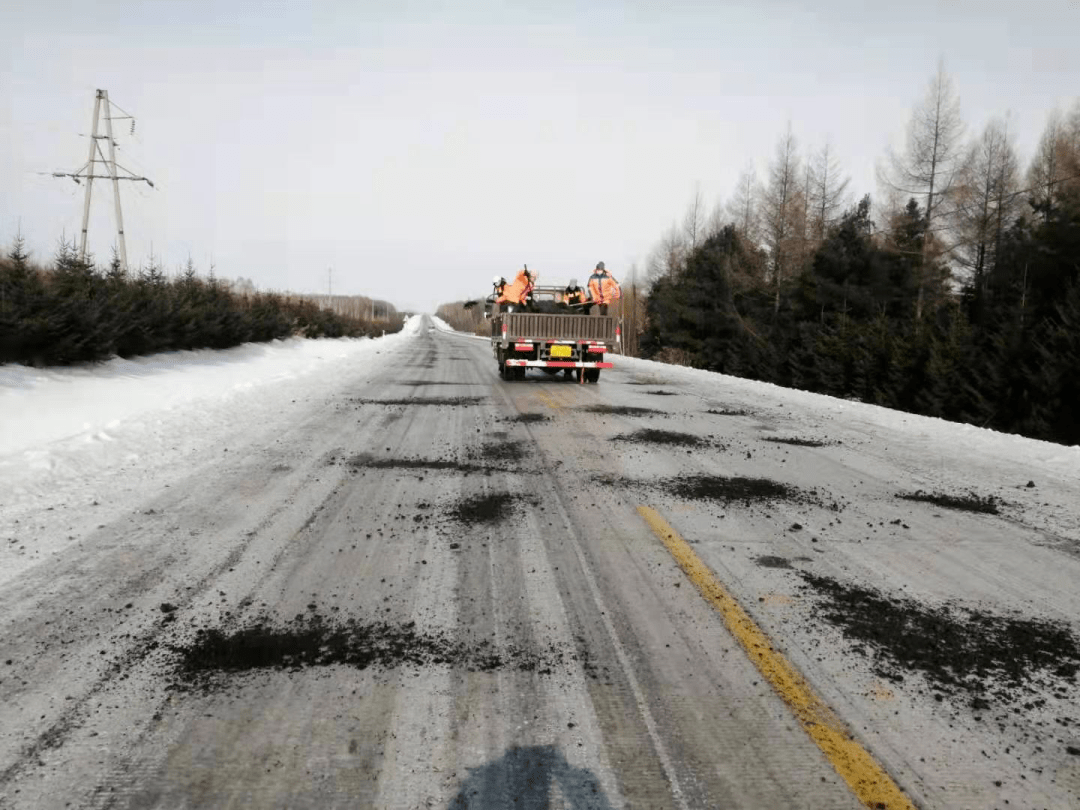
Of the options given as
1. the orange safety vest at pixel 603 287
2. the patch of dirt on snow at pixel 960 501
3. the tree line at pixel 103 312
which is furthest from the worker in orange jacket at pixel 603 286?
the tree line at pixel 103 312

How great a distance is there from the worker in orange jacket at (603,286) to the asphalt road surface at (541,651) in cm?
1005

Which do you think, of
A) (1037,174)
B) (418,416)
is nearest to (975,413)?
(418,416)

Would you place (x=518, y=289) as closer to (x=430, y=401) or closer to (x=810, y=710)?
(x=430, y=401)

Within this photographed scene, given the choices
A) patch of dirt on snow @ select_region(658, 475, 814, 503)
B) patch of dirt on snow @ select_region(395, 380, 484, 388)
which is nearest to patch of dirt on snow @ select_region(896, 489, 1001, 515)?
patch of dirt on snow @ select_region(658, 475, 814, 503)

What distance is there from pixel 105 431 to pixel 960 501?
30.5ft

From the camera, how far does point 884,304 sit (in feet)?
89.4

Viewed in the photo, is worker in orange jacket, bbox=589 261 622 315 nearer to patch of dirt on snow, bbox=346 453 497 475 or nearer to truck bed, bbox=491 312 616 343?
truck bed, bbox=491 312 616 343

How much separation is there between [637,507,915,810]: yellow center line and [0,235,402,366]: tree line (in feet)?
41.5

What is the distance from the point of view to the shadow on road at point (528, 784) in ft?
6.48

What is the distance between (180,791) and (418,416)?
27.3 feet

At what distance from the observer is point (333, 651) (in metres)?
2.92

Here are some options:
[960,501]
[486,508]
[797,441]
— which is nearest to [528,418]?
[797,441]

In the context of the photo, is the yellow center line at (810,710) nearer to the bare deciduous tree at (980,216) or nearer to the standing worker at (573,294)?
the standing worker at (573,294)

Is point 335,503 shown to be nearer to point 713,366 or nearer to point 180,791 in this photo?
point 180,791
